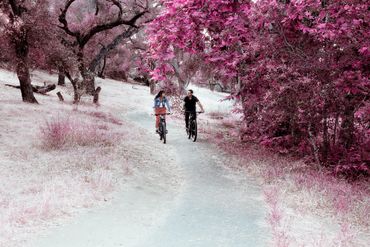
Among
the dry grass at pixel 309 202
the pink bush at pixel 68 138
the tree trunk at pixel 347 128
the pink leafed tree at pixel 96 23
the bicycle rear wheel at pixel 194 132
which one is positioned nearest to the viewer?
the dry grass at pixel 309 202

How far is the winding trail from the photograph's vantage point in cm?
713

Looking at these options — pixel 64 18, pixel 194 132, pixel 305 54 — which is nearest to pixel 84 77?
pixel 64 18

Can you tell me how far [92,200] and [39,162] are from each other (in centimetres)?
324

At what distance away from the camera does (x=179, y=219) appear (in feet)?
27.3

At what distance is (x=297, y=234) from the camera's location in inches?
300

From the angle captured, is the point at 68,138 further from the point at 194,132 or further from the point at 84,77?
the point at 84,77

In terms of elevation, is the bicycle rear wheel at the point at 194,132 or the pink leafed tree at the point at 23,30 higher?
the pink leafed tree at the point at 23,30

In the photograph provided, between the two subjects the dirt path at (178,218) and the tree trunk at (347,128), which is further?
the tree trunk at (347,128)

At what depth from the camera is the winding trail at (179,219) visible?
7133 mm

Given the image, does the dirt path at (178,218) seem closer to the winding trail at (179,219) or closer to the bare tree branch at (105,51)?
the winding trail at (179,219)

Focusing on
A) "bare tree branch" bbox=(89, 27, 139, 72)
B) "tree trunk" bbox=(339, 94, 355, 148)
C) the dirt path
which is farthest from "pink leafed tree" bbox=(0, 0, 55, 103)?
"tree trunk" bbox=(339, 94, 355, 148)

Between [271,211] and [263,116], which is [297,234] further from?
[263,116]

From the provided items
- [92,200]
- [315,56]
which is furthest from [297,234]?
[315,56]

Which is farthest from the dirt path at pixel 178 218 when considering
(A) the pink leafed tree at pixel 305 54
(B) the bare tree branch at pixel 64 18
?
(B) the bare tree branch at pixel 64 18
